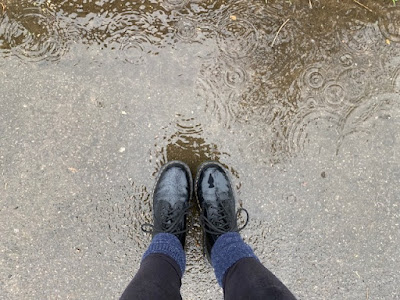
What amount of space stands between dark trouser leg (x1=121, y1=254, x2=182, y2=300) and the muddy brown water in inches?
15.4

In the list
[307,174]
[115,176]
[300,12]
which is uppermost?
[300,12]

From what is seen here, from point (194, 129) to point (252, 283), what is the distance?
3.08 ft

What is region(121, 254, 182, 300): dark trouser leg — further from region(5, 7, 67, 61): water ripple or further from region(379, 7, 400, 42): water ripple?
region(379, 7, 400, 42): water ripple

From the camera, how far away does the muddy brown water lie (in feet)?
6.51

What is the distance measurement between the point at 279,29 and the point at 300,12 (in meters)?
0.16

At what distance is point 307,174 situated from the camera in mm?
2008

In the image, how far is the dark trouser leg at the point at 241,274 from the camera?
1.38 metres

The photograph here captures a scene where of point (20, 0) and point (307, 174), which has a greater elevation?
point (20, 0)

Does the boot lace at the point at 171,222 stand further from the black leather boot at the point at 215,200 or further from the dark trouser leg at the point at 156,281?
the dark trouser leg at the point at 156,281

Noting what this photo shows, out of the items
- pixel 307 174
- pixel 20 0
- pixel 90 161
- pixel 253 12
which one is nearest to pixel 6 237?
pixel 90 161

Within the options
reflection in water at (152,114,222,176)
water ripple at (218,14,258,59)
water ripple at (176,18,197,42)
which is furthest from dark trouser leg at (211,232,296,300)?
water ripple at (176,18,197,42)

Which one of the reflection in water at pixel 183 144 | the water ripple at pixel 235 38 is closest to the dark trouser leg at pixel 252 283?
the reflection in water at pixel 183 144

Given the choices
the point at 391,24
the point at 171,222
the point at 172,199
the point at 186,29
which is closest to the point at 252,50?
the point at 186,29

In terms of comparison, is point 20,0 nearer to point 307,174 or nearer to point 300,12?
point 300,12
